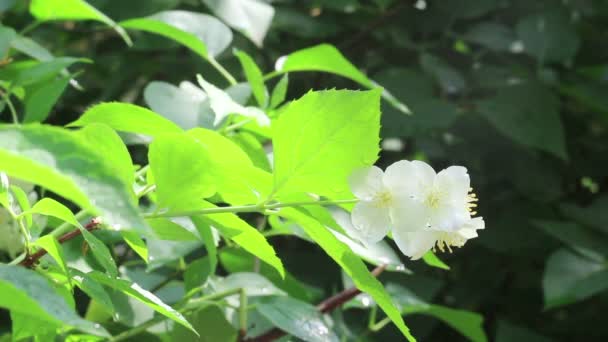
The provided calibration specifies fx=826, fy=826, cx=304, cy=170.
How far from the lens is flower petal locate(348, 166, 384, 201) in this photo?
16.1 inches

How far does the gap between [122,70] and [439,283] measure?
1.69 ft

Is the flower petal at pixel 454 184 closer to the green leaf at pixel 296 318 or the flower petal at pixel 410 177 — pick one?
the flower petal at pixel 410 177

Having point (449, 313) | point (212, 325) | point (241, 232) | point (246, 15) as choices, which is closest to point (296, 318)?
point (212, 325)

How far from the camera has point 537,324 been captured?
1.27 m

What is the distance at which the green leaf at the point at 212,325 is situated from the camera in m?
0.55

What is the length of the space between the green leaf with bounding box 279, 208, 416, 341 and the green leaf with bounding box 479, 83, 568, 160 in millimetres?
748

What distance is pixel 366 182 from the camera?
0.41 m

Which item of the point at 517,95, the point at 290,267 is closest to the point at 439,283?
the point at 290,267

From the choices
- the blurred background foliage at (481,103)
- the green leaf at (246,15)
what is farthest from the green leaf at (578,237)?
the green leaf at (246,15)

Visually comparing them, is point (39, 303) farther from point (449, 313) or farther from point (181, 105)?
point (449, 313)

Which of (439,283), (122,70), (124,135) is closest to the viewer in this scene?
(124,135)

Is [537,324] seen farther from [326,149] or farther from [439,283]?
[326,149]

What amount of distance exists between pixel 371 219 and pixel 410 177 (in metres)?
0.03

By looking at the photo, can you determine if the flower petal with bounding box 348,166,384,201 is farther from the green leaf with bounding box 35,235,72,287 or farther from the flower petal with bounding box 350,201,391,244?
the green leaf with bounding box 35,235,72,287
